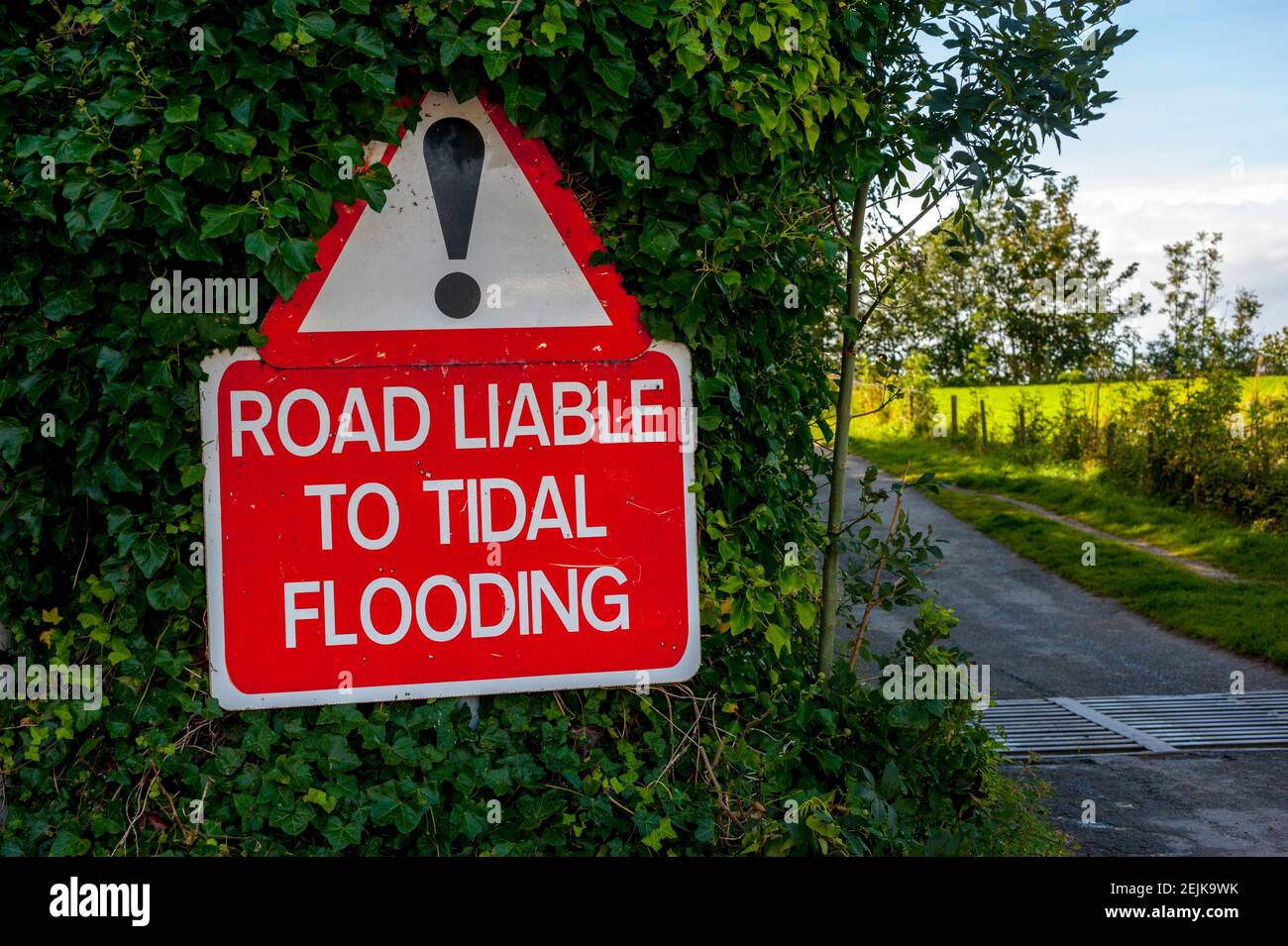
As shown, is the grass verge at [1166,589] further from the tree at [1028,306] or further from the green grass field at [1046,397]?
the tree at [1028,306]

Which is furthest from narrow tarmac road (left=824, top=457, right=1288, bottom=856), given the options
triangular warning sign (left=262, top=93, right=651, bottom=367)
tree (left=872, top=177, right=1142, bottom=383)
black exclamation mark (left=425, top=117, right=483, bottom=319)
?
tree (left=872, top=177, right=1142, bottom=383)

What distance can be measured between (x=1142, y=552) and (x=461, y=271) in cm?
1091

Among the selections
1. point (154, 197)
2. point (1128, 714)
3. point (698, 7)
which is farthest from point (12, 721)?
point (1128, 714)

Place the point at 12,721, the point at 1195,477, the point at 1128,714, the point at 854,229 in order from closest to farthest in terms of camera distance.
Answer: the point at 12,721
the point at 854,229
the point at 1128,714
the point at 1195,477

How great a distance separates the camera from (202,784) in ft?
10.5

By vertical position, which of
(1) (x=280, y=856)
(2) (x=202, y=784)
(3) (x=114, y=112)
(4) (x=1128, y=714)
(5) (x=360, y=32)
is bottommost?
(4) (x=1128, y=714)

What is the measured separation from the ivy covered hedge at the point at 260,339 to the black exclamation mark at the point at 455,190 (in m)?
0.13

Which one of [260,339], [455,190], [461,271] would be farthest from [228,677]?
[455,190]

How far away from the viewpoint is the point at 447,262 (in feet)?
10.7

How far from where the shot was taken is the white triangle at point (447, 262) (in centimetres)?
321

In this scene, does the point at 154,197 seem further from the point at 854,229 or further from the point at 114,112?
the point at 854,229

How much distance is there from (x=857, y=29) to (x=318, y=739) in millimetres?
2712

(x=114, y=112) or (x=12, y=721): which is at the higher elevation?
(x=114, y=112)

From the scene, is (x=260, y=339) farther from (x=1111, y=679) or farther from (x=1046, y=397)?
(x=1046, y=397)
